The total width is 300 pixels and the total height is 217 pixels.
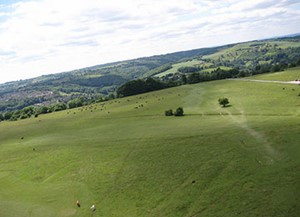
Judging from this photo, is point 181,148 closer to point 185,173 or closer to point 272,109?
point 185,173

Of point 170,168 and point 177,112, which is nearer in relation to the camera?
point 170,168

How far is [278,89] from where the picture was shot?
127 m

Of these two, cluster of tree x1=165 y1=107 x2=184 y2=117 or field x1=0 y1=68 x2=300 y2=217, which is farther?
cluster of tree x1=165 y1=107 x2=184 y2=117

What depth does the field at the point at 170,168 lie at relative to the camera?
47.9 meters

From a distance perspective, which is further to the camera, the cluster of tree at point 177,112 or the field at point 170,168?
the cluster of tree at point 177,112

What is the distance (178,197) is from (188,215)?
18.0 feet

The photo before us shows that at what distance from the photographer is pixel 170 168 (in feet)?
203

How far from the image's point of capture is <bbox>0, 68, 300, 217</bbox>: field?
47.9 m

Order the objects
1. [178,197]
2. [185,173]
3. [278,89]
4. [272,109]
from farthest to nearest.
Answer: [278,89] → [272,109] → [185,173] → [178,197]

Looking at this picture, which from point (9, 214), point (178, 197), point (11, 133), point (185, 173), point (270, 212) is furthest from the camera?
point (11, 133)

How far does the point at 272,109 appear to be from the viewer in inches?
3723

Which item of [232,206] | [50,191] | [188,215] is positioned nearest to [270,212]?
[232,206]

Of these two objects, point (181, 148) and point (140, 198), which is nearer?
point (140, 198)

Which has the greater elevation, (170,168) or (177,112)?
(170,168)
